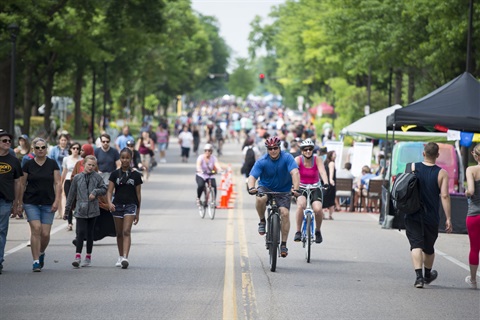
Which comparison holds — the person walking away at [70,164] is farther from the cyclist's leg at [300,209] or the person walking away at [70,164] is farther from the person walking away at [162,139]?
the person walking away at [162,139]

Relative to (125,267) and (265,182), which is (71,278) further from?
(265,182)

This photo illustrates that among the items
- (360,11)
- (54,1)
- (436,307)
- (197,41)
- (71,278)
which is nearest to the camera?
(436,307)

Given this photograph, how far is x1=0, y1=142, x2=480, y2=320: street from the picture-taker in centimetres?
1140

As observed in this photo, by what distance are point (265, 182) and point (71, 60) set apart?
1759 inches

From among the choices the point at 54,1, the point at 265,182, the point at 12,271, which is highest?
the point at 54,1

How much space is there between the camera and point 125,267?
15016 mm

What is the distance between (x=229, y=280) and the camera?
13.7 m

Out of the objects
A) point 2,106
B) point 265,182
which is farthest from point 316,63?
point 265,182

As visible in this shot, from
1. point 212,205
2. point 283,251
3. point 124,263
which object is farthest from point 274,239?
point 212,205

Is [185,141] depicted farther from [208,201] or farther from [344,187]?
[208,201]

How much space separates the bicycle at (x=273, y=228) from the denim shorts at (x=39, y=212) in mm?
2801

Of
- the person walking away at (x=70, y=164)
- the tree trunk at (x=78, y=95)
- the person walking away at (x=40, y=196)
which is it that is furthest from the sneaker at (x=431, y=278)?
the tree trunk at (x=78, y=95)

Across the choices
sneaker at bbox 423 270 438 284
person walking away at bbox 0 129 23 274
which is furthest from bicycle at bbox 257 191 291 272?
person walking away at bbox 0 129 23 274

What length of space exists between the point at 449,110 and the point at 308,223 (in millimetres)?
7016
